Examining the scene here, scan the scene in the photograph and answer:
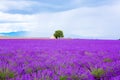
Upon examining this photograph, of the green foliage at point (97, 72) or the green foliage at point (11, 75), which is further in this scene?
the green foliage at point (97, 72)

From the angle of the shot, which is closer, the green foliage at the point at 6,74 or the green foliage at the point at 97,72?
the green foliage at the point at 6,74

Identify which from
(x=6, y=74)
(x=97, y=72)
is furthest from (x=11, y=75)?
(x=97, y=72)

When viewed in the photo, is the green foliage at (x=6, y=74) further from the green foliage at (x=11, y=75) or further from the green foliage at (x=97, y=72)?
the green foliage at (x=97, y=72)

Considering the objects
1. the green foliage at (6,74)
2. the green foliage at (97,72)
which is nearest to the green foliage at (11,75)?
the green foliage at (6,74)

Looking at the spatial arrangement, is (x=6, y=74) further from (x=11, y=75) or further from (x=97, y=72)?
(x=97, y=72)

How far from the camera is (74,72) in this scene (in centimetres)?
351

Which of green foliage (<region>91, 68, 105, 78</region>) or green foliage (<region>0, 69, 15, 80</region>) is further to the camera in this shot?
green foliage (<region>91, 68, 105, 78</region>)

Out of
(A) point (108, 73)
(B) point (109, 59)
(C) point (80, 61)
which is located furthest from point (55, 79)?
(B) point (109, 59)

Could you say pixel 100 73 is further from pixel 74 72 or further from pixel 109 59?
pixel 109 59

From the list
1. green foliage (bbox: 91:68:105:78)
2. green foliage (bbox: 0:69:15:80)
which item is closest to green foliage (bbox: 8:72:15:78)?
green foliage (bbox: 0:69:15:80)

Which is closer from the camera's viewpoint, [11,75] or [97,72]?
[11,75]

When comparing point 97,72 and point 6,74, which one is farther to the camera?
point 97,72

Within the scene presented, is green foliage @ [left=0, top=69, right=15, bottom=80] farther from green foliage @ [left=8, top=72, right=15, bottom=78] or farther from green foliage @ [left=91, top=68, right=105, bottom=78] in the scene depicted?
green foliage @ [left=91, top=68, right=105, bottom=78]

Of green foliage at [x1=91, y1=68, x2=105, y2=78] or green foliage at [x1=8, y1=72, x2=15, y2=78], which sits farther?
green foliage at [x1=91, y1=68, x2=105, y2=78]
